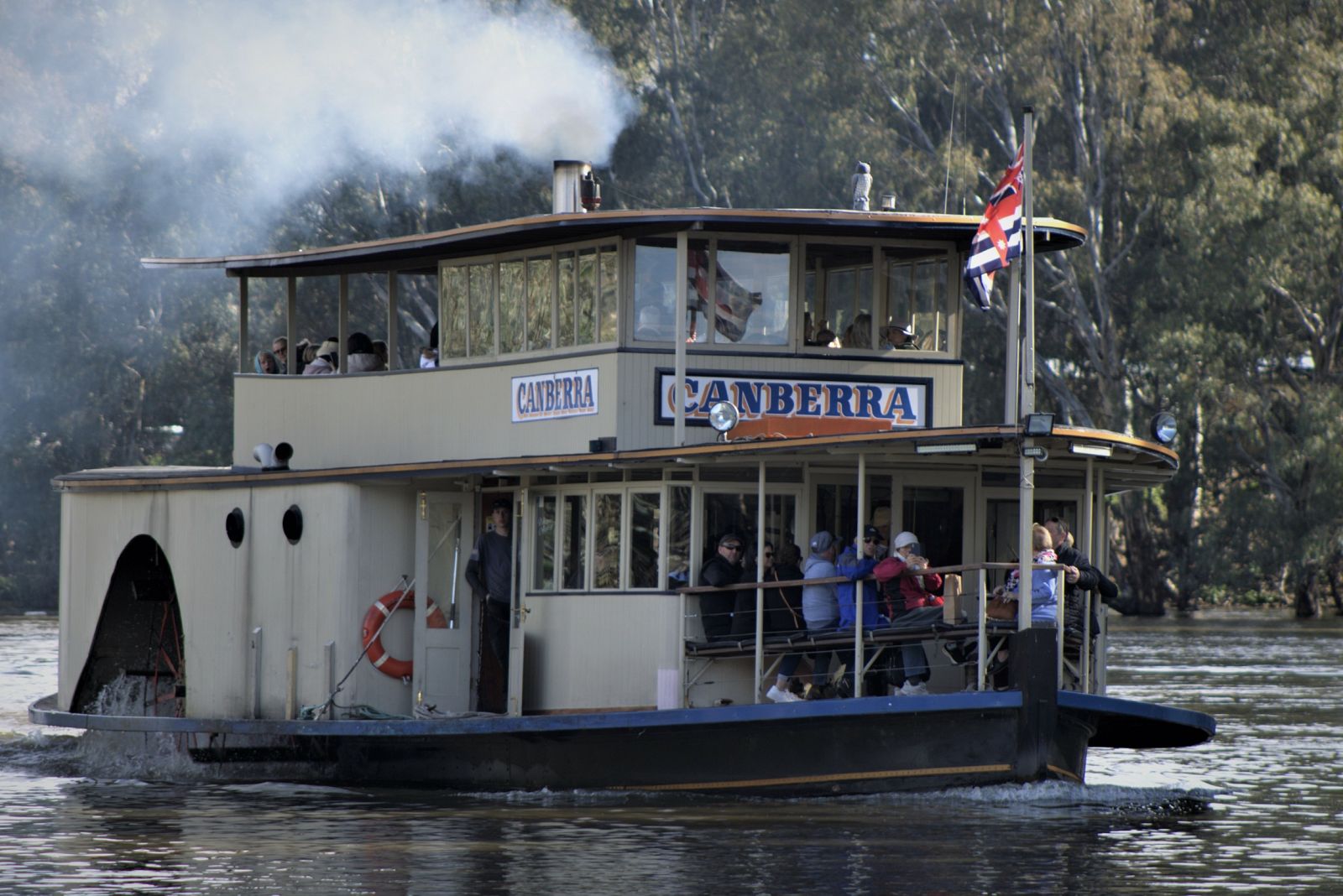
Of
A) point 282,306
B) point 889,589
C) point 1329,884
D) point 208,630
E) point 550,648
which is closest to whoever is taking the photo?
point 1329,884

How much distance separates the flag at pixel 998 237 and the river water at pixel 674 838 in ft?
11.5

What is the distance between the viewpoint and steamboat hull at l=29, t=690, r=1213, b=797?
44.3ft

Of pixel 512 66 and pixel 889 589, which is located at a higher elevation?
pixel 512 66

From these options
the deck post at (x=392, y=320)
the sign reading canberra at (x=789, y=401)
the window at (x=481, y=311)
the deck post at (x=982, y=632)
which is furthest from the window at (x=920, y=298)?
the deck post at (x=392, y=320)

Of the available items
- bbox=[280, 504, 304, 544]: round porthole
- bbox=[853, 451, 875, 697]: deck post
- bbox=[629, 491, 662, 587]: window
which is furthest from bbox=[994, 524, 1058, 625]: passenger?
bbox=[280, 504, 304, 544]: round porthole

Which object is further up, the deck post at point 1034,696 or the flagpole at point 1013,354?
the flagpole at point 1013,354

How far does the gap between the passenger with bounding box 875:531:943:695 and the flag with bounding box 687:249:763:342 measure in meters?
2.44

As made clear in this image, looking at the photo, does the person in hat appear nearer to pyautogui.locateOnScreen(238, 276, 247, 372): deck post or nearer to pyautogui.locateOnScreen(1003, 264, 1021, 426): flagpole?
pyautogui.locateOnScreen(1003, 264, 1021, 426): flagpole

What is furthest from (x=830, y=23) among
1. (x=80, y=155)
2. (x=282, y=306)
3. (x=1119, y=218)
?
(x=80, y=155)

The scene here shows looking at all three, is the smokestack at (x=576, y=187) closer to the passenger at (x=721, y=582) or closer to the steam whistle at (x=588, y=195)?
the steam whistle at (x=588, y=195)

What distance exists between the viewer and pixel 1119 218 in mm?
42844

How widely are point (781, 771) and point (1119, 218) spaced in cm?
3088

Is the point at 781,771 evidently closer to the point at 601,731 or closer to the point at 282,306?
the point at 601,731

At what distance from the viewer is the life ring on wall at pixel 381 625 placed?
632 inches
